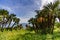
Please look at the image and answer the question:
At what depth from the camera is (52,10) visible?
51906 mm

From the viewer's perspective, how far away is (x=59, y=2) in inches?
2014

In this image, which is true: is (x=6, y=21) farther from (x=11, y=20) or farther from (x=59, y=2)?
(x=59, y=2)

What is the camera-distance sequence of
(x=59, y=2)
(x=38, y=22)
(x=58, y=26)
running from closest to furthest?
(x=59, y=2) → (x=38, y=22) → (x=58, y=26)

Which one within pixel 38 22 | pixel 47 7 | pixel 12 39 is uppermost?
pixel 47 7

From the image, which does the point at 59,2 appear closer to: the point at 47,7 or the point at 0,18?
the point at 47,7

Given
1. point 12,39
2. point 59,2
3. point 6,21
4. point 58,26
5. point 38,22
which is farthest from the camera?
point 6,21

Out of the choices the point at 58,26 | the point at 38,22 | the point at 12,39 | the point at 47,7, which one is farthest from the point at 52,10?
the point at 12,39

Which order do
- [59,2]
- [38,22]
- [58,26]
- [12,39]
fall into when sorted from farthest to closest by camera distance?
[58,26], [38,22], [59,2], [12,39]

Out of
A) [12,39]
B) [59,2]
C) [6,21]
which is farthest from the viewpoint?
[6,21]

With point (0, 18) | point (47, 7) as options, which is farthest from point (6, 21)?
point (47, 7)

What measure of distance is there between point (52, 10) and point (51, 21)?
9.39ft

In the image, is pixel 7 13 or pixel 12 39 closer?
pixel 12 39

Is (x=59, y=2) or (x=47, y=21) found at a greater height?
(x=59, y=2)

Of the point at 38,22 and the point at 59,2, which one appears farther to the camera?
the point at 38,22
